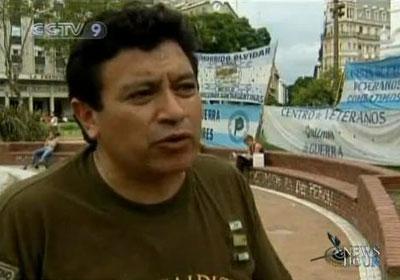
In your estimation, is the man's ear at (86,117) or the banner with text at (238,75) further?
the banner with text at (238,75)

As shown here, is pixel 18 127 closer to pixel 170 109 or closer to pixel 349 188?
pixel 349 188

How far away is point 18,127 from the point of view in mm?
22484

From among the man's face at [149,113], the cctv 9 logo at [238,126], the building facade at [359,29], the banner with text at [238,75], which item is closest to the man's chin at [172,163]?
the man's face at [149,113]

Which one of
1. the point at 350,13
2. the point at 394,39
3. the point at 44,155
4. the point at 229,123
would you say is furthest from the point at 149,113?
the point at 350,13

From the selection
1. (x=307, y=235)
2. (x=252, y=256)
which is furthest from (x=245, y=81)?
(x=252, y=256)

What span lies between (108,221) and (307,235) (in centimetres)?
723

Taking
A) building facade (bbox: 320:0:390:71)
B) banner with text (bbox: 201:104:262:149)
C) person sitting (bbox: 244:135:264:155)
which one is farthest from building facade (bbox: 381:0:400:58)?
building facade (bbox: 320:0:390:71)

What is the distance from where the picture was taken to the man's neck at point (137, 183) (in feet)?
4.73

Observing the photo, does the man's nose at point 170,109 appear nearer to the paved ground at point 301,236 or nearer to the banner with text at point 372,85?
the paved ground at point 301,236

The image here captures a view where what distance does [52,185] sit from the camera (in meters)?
1.43

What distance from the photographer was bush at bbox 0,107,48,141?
73.5 feet

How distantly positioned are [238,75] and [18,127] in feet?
30.4

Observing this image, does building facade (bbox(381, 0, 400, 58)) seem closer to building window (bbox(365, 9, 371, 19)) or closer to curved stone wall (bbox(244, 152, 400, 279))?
curved stone wall (bbox(244, 152, 400, 279))

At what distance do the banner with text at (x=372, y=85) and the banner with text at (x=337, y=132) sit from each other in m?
0.15
